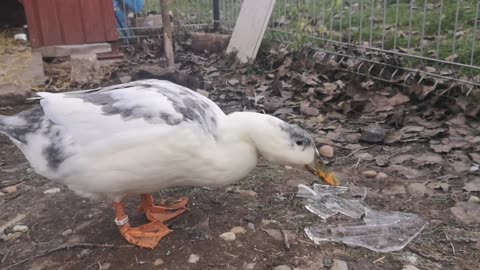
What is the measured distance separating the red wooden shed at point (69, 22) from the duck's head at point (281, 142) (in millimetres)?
3966

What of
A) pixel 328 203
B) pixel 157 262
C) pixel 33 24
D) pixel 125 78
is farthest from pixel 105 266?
pixel 33 24

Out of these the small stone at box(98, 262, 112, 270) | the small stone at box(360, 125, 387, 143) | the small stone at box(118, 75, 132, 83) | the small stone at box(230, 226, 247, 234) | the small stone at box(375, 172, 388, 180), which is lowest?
the small stone at box(98, 262, 112, 270)

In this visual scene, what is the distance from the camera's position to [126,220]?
2.43 metres

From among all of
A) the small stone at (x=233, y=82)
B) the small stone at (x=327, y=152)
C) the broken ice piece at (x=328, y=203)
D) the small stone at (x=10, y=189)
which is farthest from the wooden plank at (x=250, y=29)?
the small stone at (x=10, y=189)

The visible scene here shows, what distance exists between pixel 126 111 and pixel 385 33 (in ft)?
10.8

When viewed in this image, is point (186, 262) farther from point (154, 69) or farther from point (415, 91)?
point (154, 69)

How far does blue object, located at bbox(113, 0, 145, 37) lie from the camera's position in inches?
262

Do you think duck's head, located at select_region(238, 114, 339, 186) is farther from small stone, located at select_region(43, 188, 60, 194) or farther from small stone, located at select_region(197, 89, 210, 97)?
small stone, located at select_region(197, 89, 210, 97)

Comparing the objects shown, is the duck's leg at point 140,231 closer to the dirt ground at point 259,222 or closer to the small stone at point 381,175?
the dirt ground at point 259,222

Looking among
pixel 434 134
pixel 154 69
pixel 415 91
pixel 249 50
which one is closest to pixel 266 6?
pixel 249 50

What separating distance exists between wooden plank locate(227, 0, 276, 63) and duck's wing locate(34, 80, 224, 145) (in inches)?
130

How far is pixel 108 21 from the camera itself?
582cm

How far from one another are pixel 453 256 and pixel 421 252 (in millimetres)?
126

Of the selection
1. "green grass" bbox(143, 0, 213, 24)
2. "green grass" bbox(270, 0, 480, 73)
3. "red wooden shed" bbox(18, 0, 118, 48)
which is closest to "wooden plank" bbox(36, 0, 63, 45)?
"red wooden shed" bbox(18, 0, 118, 48)
